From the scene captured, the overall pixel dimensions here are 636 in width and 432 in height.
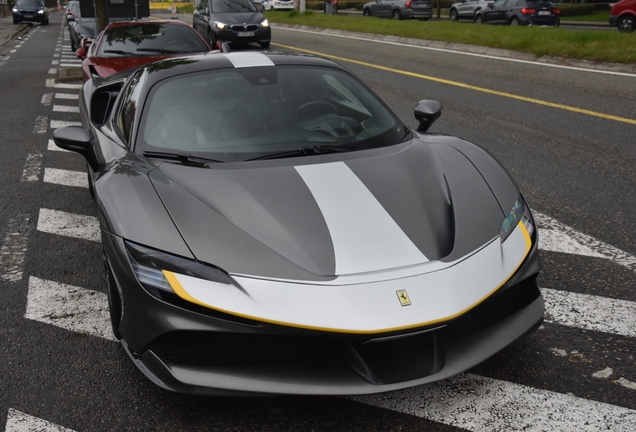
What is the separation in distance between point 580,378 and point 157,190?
6.31 feet

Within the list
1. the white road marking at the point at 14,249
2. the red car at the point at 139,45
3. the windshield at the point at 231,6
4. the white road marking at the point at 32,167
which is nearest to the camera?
the white road marking at the point at 14,249

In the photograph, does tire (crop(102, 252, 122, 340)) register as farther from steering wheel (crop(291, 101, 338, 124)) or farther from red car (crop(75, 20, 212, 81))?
red car (crop(75, 20, 212, 81))

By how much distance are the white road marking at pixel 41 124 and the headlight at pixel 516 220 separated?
6732 millimetres

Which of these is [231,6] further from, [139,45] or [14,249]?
[14,249]

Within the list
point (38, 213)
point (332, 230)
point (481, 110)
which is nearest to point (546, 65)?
point (481, 110)

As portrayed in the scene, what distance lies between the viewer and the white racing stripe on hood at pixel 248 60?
387 cm

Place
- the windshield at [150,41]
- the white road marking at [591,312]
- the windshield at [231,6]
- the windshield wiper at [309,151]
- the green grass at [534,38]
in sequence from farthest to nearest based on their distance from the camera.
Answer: the windshield at [231,6] < the green grass at [534,38] < the windshield at [150,41] < the windshield wiper at [309,151] < the white road marking at [591,312]

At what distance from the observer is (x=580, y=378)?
2.69 metres

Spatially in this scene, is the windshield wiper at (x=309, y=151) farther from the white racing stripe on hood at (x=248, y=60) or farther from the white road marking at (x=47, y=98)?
the white road marking at (x=47, y=98)

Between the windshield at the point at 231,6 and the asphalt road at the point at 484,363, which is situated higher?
the windshield at the point at 231,6

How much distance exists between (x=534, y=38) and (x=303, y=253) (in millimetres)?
13532

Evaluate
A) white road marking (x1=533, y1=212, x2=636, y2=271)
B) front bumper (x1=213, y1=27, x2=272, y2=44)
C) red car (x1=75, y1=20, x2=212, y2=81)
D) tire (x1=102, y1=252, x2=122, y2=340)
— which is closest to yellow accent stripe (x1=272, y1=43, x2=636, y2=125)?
white road marking (x1=533, y1=212, x2=636, y2=271)

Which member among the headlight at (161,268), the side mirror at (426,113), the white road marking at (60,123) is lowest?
the white road marking at (60,123)

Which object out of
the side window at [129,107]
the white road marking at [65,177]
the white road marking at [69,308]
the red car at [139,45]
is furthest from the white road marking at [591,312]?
the red car at [139,45]
